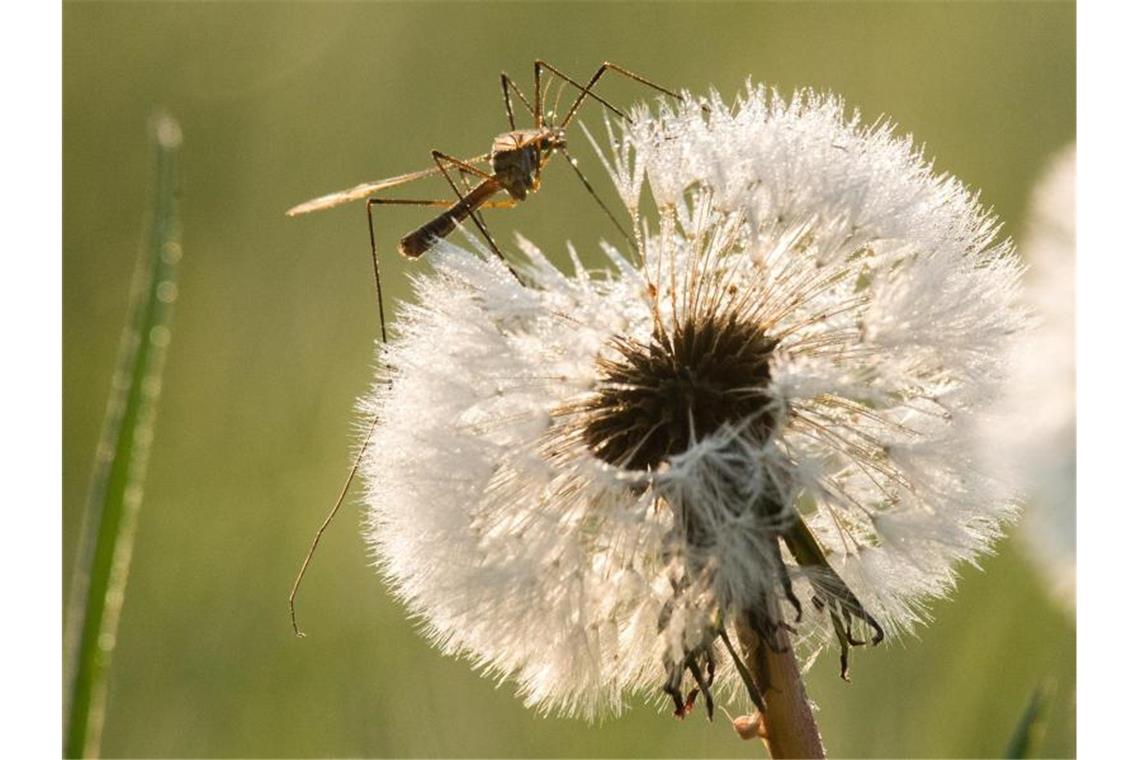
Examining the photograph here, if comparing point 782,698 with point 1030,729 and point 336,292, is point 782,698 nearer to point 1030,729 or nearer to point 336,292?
point 1030,729

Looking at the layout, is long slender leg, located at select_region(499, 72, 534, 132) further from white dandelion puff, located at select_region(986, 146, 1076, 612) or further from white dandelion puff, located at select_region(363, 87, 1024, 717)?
white dandelion puff, located at select_region(986, 146, 1076, 612)

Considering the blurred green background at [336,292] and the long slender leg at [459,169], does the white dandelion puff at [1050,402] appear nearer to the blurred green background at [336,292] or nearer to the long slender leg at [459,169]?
the blurred green background at [336,292]

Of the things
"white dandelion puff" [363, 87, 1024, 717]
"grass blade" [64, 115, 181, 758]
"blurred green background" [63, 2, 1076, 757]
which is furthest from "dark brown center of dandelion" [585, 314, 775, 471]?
"blurred green background" [63, 2, 1076, 757]
